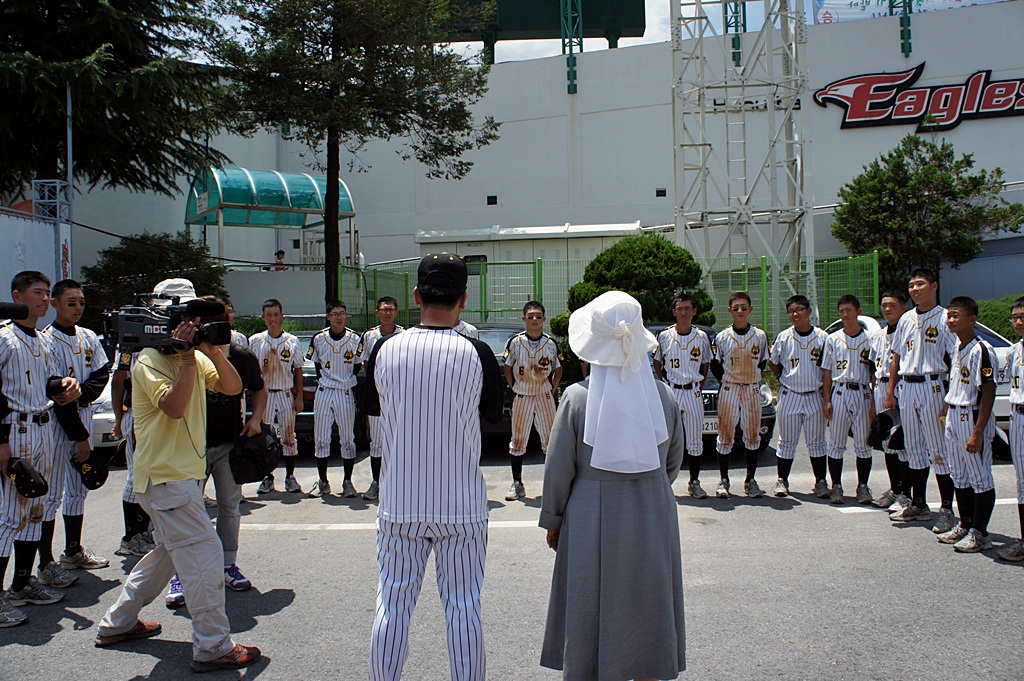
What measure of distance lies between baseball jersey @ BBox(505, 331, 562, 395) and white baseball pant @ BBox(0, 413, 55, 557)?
14.3ft

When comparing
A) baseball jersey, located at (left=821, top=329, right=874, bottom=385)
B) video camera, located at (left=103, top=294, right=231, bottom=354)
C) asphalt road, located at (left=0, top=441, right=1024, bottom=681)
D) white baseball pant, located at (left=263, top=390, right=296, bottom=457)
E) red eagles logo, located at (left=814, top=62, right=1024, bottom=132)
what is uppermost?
red eagles logo, located at (left=814, top=62, right=1024, bottom=132)

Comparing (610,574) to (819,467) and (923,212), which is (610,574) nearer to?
(819,467)

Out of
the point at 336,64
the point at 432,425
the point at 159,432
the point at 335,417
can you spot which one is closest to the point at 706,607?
the point at 432,425

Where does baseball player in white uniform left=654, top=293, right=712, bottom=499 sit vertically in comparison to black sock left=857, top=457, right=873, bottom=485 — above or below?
above

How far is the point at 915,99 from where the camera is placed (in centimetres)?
2903

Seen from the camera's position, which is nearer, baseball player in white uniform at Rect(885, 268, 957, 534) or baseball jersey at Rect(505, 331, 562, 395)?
baseball player in white uniform at Rect(885, 268, 957, 534)

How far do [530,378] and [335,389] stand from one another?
206 centimetres

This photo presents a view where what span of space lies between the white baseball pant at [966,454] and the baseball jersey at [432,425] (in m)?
4.41

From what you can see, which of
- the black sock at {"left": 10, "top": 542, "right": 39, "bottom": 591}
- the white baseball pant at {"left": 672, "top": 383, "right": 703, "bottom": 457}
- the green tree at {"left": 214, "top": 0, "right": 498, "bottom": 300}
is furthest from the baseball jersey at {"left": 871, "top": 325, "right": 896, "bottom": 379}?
the green tree at {"left": 214, "top": 0, "right": 498, "bottom": 300}

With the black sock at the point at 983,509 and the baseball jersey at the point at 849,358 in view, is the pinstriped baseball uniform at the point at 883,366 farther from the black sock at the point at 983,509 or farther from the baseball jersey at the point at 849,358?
the black sock at the point at 983,509

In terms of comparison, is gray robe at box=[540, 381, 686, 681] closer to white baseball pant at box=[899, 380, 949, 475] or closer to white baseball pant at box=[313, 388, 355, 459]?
white baseball pant at box=[899, 380, 949, 475]

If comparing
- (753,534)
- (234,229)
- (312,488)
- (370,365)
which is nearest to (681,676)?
(370,365)

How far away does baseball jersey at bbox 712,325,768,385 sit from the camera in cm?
813

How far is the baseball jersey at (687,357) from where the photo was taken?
813cm
